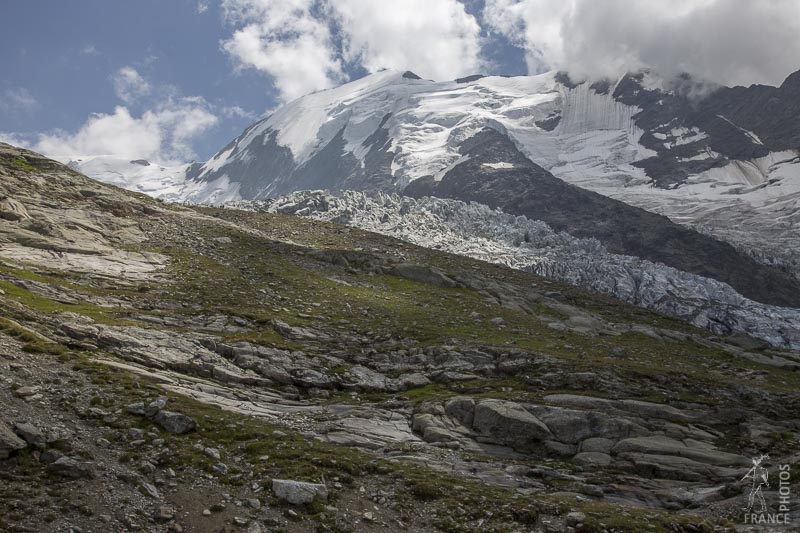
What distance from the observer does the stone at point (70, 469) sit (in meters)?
17.7

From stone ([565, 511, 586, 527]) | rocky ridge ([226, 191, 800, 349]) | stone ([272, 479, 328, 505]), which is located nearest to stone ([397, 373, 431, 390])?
stone ([272, 479, 328, 505])

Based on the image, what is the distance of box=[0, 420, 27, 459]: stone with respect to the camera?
17553 millimetres

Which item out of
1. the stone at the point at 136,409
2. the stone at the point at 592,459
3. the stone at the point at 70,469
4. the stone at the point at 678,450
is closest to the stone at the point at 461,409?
the stone at the point at 592,459

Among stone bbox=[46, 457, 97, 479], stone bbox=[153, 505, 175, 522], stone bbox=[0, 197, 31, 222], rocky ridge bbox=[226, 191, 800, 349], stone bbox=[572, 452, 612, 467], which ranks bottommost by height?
stone bbox=[153, 505, 175, 522]

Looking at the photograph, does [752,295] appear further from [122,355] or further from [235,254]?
[122,355]

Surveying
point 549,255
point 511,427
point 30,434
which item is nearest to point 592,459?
point 511,427

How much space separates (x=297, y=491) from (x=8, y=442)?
924 cm

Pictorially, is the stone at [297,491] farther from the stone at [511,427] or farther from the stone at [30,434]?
the stone at [511,427]

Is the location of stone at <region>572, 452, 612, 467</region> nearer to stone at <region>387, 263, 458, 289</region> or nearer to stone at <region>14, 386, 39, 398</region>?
stone at <region>14, 386, 39, 398</region>

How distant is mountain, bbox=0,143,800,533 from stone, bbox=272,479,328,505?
0.07 meters

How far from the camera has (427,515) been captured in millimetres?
19781

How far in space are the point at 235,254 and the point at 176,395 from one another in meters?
42.3

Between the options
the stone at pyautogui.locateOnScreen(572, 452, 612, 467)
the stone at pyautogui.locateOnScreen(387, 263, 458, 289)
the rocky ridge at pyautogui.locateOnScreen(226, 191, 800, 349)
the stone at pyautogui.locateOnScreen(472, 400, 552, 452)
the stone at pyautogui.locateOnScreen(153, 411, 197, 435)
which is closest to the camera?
the stone at pyautogui.locateOnScreen(153, 411, 197, 435)

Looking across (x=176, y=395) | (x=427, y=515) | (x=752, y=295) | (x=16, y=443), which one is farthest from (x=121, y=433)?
(x=752, y=295)
